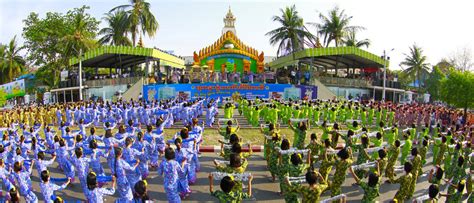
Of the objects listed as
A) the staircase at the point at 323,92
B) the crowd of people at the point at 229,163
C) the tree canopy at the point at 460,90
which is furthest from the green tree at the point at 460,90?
the staircase at the point at 323,92

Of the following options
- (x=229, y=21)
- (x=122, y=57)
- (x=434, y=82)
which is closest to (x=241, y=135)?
(x=122, y=57)

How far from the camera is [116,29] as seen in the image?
38188 millimetres

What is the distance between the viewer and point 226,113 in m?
18.6

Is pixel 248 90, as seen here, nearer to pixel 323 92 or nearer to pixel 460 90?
A: pixel 323 92

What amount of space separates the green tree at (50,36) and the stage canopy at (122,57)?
5617mm

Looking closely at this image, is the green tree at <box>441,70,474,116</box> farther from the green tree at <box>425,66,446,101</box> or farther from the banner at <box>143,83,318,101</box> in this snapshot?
the green tree at <box>425,66,446,101</box>

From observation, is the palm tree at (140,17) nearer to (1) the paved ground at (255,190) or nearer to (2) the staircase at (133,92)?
(2) the staircase at (133,92)

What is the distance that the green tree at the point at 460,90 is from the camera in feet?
73.8

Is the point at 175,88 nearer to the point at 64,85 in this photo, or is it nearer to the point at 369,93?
the point at 64,85

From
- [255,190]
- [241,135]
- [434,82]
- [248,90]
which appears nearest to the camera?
[255,190]

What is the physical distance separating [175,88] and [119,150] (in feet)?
78.3

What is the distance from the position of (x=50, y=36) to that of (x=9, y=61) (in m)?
8.40

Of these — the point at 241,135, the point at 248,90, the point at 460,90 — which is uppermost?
the point at 460,90

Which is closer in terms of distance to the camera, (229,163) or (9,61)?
(229,163)
